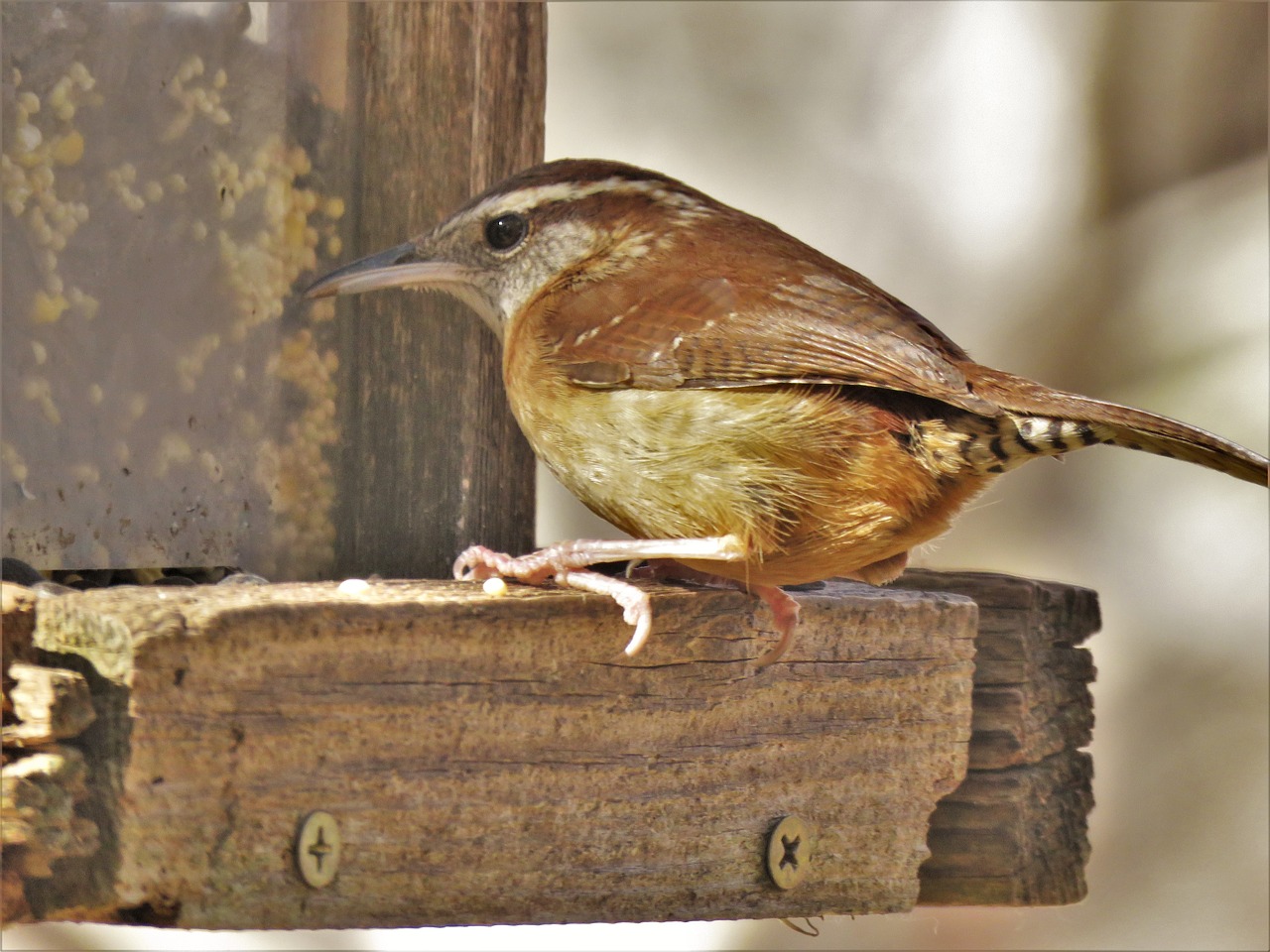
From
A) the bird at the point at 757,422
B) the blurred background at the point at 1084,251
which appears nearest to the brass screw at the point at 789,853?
the bird at the point at 757,422

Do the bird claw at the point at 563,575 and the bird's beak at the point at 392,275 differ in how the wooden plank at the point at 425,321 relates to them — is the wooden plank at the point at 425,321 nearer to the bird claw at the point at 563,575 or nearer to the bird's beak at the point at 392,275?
the bird's beak at the point at 392,275

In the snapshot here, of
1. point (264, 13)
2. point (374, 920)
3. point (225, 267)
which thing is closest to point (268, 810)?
point (374, 920)

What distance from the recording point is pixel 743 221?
2797 mm

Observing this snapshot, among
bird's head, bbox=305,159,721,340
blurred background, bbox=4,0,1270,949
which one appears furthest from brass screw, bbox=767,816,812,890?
blurred background, bbox=4,0,1270,949

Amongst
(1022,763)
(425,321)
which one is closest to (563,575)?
(425,321)

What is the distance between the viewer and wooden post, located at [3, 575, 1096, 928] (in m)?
1.89

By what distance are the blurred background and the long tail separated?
3036 mm

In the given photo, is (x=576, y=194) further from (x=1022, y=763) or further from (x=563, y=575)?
(x=1022, y=763)

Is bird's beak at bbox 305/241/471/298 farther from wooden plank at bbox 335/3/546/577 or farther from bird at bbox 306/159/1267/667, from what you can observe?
wooden plank at bbox 335/3/546/577

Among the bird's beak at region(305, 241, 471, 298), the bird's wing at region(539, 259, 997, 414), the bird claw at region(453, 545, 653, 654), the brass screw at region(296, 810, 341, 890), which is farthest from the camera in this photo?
the bird's beak at region(305, 241, 471, 298)

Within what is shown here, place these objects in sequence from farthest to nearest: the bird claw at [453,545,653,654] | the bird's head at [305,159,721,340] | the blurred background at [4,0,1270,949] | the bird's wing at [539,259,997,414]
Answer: the blurred background at [4,0,1270,949] → the bird's head at [305,159,721,340] → the bird's wing at [539,259,997,414] → the bird claw at [453,545,653,654]

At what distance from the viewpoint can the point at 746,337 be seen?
244cm

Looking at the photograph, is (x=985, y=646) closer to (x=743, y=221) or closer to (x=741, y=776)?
(x=741, y=776)

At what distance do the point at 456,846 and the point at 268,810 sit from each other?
298 mm
